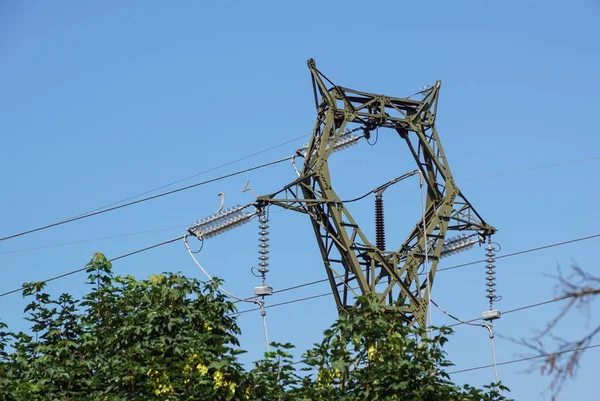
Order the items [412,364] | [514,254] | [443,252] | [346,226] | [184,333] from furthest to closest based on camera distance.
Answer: [514,254], [443,252], [346,226], [184,333], [412,364]

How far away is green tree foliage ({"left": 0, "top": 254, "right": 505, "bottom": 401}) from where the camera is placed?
19.1m

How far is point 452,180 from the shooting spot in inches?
1077

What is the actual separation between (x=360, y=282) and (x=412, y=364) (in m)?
6.17

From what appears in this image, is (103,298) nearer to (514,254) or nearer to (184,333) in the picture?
(184,333)

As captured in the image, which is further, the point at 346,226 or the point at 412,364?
the point at 346,226

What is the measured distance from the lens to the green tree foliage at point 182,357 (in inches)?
751

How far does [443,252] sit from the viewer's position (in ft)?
88.8

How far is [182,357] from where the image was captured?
20.6 meters

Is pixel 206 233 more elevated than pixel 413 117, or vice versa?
pixel 413 117

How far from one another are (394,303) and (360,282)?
1132mm

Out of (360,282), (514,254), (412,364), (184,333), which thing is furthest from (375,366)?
(514,254)

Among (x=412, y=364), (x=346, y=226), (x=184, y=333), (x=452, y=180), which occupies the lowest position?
(x=412, y=364)

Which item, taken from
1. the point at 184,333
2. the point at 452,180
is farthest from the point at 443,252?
the point at 184,333

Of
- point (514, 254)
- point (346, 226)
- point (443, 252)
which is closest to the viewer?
point (346, 226)
